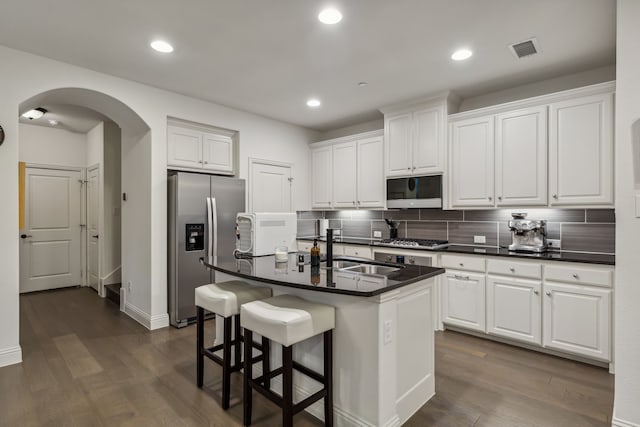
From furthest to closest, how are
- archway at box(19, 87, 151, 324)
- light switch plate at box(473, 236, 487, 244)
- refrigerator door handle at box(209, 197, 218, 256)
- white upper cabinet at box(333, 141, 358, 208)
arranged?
white upper cabinet at box(333, 141, 358, 208) < refrigerator door handle at box(209, 197, 218, 256) < light switch plate at box(473, 236, 487, 244) < archway at box(19, 87, 151, 324)

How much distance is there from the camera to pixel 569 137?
10.0 ft

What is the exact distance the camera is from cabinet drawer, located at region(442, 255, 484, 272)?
3.33 metres

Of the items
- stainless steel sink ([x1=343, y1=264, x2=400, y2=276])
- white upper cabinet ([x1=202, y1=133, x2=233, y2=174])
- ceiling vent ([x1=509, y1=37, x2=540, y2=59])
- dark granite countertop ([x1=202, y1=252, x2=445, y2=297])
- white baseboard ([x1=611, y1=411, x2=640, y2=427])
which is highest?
ceiling vent ([x1=509, y1=37, x2=540, y2=59])

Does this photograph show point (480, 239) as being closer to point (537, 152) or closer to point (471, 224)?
point (471, 224)

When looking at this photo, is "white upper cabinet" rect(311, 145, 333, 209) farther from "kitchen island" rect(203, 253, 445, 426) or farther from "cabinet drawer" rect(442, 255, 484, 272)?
"kitchen island" rect(203, 253, 445, 426)

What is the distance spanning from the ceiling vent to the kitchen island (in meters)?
2.07

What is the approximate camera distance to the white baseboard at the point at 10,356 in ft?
9.03

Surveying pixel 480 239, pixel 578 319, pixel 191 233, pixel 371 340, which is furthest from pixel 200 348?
pixel 480 239

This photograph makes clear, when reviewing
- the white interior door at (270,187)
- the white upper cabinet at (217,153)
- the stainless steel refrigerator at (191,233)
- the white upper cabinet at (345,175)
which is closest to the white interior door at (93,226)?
the stainless steel refrigerator at (191,233)

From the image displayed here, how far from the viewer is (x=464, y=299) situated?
3439 mm

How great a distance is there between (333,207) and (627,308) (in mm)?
3726

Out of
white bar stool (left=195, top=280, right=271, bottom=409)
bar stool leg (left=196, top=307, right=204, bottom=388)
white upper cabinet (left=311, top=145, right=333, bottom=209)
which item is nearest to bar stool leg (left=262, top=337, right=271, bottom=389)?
white bar stool (left=195, top=280, right=271, bottom=409)

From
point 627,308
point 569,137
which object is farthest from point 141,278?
point 569,137

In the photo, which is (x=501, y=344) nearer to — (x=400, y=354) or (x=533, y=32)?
(x=400, y=354)
